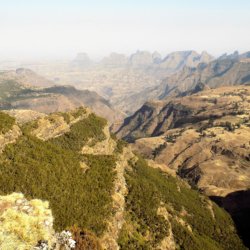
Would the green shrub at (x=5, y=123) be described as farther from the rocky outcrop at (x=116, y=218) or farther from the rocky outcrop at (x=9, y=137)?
the rocky outcrop at (x=116, y=218)

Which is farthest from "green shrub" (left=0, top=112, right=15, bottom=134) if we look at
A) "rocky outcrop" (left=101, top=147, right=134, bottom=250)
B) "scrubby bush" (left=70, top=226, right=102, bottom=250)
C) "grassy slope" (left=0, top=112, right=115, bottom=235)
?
"scrubby bush" (left=70, top=226, right=102, bottom=250)

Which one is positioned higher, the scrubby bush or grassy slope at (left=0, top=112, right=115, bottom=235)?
the scrubby bush

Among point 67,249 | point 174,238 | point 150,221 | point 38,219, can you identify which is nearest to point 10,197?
point 38,219

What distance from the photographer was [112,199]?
153625mm

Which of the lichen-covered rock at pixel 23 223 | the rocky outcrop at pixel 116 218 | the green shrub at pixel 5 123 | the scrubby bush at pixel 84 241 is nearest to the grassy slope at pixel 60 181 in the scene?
the rocky outcrop at pixel 116 218

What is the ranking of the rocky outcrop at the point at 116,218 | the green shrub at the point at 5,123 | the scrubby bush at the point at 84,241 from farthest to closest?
the green shrub at the point at 5,123, the rocky outcrop at the point at 116,218, the scrubby bush at the point at 84,241

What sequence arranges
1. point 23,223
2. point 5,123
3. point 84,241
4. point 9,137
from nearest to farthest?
1. point 23,223
2. point 84,241
3. point 9,137
4. point 5,123

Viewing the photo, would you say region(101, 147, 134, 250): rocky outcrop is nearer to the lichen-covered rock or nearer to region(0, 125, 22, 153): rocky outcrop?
region(0, 125, 22, 153): rocky outcrop

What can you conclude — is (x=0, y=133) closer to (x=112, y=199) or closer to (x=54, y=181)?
(x=54, y=181)

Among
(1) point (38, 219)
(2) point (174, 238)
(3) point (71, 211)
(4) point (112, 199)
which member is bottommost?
(2) point (174, 238)

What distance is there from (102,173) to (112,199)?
19663 mm

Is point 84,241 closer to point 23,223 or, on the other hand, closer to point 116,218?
point 23,223

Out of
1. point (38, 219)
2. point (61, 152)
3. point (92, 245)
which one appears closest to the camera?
point (38, 219)

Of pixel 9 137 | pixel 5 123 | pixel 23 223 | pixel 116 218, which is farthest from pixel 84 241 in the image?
pixel 5 123
